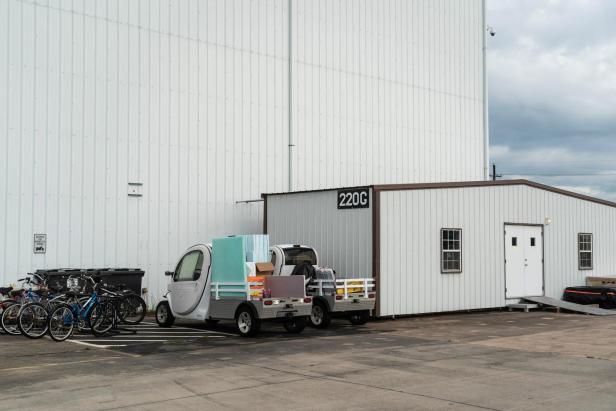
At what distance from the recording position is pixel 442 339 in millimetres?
14570

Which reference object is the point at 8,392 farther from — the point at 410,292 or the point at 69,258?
the point at 410,292

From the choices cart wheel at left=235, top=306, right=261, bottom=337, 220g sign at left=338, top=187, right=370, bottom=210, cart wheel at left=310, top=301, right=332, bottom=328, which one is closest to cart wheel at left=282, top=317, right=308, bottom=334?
cart wheel at left=310, top=301, right=332, bottom=328

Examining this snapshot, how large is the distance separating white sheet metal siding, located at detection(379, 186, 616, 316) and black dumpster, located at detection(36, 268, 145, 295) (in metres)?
6.65

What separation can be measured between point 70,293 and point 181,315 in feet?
9.17

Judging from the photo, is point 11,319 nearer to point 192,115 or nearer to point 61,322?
point 61,322

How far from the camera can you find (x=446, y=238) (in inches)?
818

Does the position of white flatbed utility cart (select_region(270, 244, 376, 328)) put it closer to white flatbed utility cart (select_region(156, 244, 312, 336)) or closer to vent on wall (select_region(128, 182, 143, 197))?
white flatbed utility cart (select_region(156, 244, 312, 336))

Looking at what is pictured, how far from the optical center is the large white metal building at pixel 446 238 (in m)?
19.1

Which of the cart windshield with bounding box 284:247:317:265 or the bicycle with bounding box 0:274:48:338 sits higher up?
the cart windshield with bounding box 284:247:317:265

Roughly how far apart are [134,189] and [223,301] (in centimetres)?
633

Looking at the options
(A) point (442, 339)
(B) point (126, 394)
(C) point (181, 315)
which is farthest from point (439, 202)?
(B) point (126, 394)

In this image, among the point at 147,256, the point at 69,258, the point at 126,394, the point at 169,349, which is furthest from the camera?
the point at 147,256

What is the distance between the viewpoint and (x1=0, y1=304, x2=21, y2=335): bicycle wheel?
1493 cm

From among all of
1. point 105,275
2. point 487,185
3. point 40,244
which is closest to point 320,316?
point 105,275
